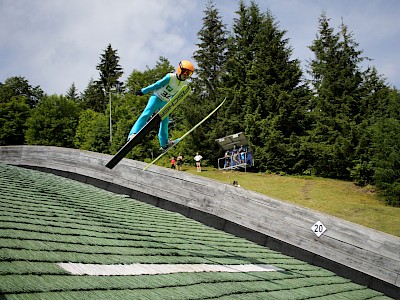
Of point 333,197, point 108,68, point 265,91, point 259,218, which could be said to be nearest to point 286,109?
point 265,91

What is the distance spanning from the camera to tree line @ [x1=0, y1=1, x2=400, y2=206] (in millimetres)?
23906

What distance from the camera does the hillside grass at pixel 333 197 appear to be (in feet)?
44.9

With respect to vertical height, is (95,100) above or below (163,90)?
above

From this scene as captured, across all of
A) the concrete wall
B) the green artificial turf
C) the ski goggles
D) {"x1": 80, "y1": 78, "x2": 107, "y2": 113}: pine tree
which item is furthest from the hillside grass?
{"x1": 80, "y1": 78, "x2": 107, "y2": 113}: pine tree

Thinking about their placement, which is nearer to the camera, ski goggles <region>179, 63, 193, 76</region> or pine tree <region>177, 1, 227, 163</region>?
ski goggles <region>179, 63, 193, 76</region>

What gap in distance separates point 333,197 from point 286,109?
450 inches

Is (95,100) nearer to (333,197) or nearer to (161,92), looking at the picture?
(333,197)

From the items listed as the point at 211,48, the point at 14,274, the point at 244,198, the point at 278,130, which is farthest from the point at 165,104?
the point at 211,48

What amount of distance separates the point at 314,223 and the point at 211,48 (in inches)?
1286

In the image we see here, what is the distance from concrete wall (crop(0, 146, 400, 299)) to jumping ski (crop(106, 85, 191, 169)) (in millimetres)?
1316

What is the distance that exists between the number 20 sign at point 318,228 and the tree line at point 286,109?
16529 mm

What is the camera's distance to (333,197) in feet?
61.2

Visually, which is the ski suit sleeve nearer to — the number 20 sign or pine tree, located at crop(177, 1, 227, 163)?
the number 20 sign

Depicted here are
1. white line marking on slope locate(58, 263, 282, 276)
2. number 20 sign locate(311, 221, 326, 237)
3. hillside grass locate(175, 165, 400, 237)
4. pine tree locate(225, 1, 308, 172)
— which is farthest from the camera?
pine tree locate(225, 1, 308, 172)
